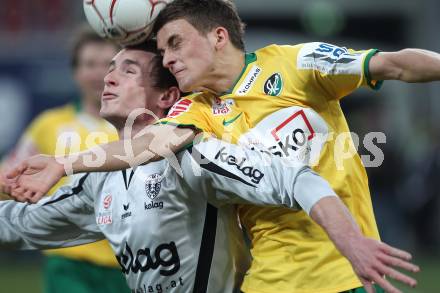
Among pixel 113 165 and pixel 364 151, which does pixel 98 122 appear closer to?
pixel 364 151

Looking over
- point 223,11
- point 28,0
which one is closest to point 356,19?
point 28,0

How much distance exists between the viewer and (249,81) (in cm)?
460

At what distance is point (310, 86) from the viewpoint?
4.41 meters

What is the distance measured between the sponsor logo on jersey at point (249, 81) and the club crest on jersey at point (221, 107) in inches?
3.1

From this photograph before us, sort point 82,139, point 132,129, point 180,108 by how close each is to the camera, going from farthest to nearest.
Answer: point 82,139, point 132,129, point 180,108

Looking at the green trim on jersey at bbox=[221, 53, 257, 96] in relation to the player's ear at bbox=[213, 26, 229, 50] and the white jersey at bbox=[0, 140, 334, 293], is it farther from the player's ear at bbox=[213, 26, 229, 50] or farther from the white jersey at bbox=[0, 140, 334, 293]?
the white jersey at bbox=[0, 140, 334, 293]

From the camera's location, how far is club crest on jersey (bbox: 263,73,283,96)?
448cm

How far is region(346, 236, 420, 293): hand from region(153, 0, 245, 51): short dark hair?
162 centimetres

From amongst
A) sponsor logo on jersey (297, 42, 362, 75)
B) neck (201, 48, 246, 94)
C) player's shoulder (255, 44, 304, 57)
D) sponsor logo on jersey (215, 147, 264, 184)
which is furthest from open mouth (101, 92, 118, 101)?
sponsor logo on jersey (297, 42, 362, 75)

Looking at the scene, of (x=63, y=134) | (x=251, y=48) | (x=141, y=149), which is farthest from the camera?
(x=251, y=48)

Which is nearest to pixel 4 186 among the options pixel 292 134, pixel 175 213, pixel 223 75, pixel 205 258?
pixel 175 213

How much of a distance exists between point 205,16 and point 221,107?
55 cm

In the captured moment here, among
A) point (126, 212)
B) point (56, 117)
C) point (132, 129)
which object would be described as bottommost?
point (56, 117)

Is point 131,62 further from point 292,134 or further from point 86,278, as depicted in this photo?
point 86,278
